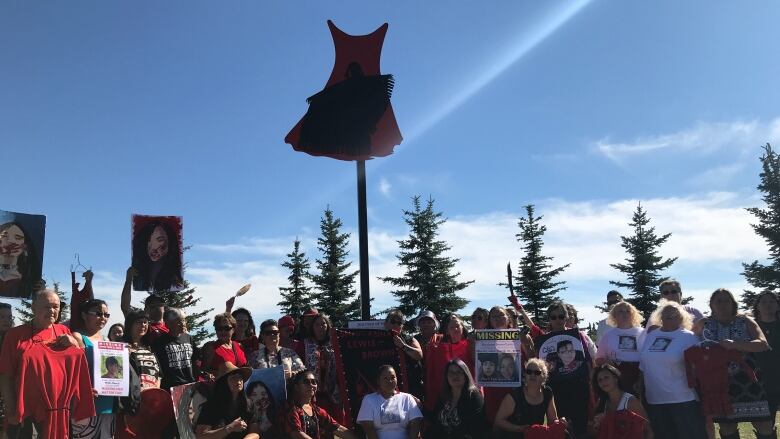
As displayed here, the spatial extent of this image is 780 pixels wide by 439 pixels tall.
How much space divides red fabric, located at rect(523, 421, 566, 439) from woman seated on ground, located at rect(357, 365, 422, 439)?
4.26 ft

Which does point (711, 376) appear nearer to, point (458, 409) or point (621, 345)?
point (621, 345)

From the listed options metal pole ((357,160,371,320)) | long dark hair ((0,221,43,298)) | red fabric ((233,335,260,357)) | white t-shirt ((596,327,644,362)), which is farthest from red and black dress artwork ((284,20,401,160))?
white t-shirt ((596,327,644,362))

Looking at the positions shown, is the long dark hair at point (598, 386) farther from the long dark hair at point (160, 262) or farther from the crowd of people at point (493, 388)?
the long dark hair at point (160, 262)

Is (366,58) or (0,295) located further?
(366,58)

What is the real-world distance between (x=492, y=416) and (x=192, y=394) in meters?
3.56

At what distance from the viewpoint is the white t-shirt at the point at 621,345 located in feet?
23.0

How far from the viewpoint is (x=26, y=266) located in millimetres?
8938

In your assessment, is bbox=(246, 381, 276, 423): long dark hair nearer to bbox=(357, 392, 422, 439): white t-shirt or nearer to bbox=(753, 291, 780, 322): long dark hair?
bbox=(357, 392, 422, 439): white t-shirt

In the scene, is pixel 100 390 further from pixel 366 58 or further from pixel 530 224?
pixel 530 224

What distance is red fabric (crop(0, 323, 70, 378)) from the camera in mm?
5477

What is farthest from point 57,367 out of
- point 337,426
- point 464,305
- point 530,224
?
point 530,224

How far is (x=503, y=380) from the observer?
24.1 feet

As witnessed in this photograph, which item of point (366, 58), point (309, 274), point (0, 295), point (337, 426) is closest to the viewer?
point (337, 426)

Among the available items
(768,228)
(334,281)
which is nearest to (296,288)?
(334,281)
